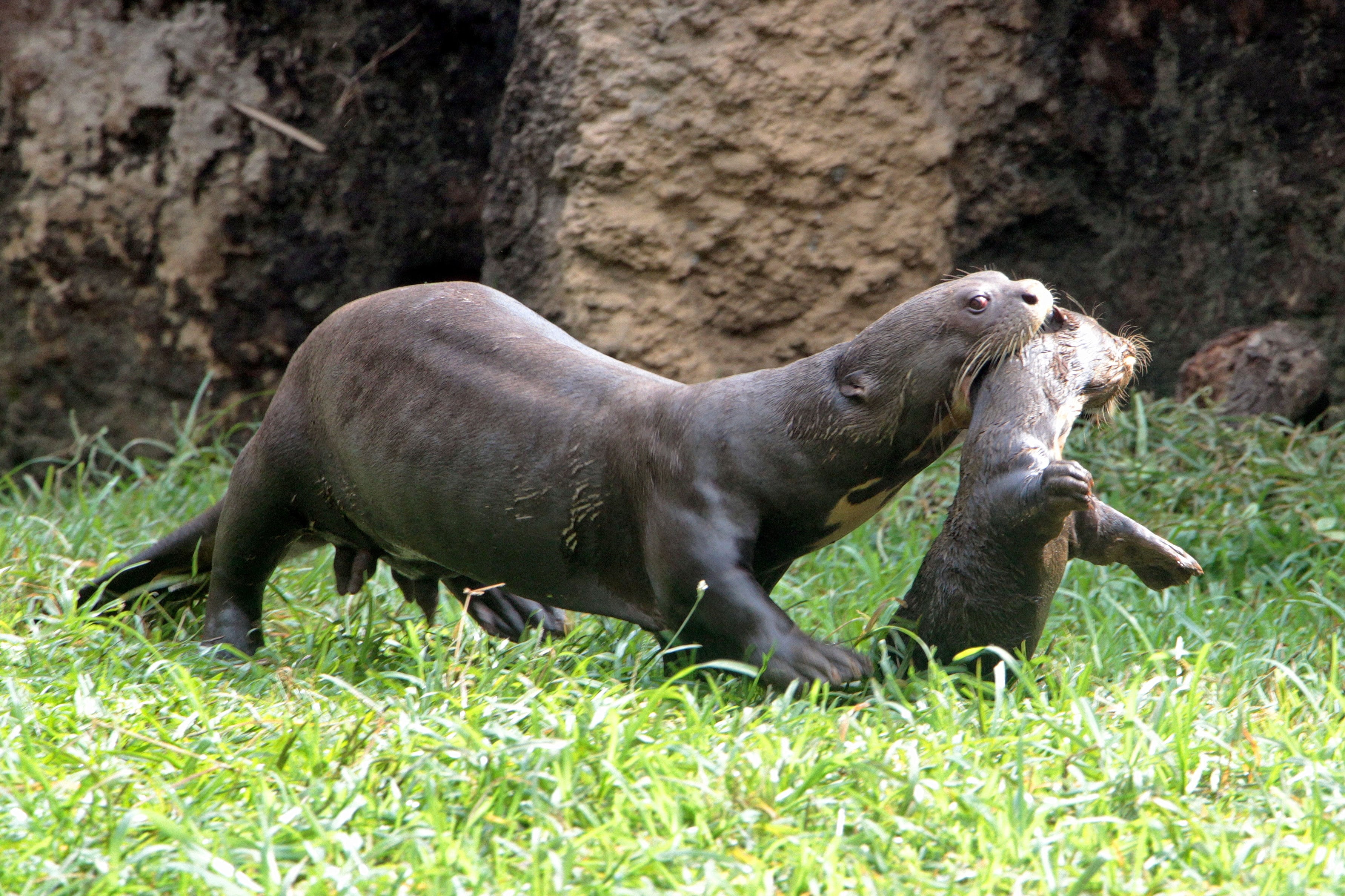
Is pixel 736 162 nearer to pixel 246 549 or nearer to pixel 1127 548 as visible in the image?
pixel 246 549

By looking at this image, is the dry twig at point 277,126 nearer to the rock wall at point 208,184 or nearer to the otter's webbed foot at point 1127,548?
the rock wall at point 208,184

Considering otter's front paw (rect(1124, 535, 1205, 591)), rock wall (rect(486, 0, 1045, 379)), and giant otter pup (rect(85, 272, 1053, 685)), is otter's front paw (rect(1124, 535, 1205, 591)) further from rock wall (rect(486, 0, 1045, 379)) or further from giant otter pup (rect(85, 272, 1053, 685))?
rock wall (rect(486, 0, 1045, 379))

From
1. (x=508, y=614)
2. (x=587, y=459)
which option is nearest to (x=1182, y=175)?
(x=508, y=614)

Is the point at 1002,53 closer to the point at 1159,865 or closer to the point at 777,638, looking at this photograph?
the point at 777,638

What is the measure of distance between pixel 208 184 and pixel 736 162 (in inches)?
83.3

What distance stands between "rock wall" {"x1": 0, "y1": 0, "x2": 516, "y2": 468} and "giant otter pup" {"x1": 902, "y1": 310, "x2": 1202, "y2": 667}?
3.47m

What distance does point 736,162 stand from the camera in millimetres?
4816

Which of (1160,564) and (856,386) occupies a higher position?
(856,386)

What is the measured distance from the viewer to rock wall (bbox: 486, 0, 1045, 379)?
4.72m

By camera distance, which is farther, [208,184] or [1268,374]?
[208,184]

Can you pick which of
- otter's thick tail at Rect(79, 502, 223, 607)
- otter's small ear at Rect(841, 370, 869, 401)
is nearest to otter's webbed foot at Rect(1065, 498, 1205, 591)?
otter's small ear at Rect(841, 370, 869, 401)

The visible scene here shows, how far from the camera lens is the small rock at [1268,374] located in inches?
185

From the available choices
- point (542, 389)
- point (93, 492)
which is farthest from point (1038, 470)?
point (93, 492)

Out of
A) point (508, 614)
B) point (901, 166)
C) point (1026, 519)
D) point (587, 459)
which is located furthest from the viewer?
point (901, 166)
